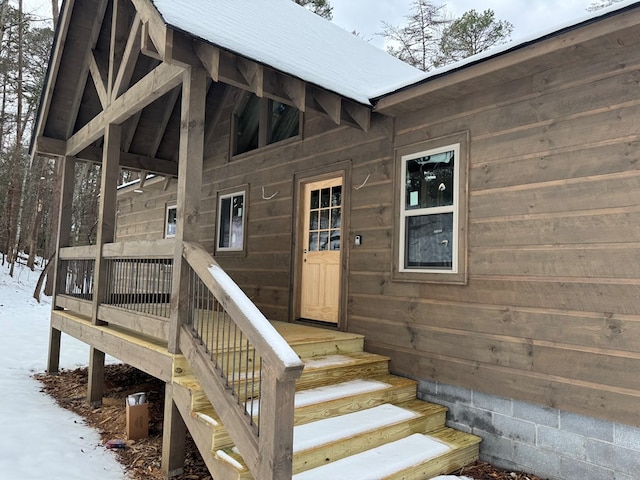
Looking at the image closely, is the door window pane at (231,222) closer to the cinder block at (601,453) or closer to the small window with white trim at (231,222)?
the small window with white trim at (231,222)

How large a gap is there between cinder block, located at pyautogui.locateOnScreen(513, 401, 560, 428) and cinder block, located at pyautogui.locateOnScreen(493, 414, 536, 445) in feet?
A: 0.15

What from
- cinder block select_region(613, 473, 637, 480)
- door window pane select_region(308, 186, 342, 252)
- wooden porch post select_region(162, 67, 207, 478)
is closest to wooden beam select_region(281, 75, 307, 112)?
wooden porch post select_region(162, 67, 207, 478)

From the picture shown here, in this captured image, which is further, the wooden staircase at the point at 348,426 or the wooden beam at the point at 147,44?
the wooden beam at the point at 147,44

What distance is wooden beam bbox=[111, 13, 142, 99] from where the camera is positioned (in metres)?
4.53

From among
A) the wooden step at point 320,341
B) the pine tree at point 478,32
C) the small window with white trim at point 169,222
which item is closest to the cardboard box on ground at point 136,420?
the wooden step at point 320,341

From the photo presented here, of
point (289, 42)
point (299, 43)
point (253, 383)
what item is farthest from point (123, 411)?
point (299, 43)

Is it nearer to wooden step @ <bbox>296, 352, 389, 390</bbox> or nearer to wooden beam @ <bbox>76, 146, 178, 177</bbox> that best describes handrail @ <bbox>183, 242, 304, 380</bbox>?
wooden step @ <bbox>296, 352, 389, 390</bbox>

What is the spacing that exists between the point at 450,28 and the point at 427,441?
13.2m

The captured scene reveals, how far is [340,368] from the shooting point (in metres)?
4.04

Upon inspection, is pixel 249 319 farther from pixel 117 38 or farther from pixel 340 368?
pixel 117 38

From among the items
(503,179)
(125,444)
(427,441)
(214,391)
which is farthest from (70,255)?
(503,179)

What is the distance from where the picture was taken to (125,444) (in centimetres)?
404

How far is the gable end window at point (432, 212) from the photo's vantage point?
4062mm

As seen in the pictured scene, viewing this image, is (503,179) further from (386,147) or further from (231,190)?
(231,190)
